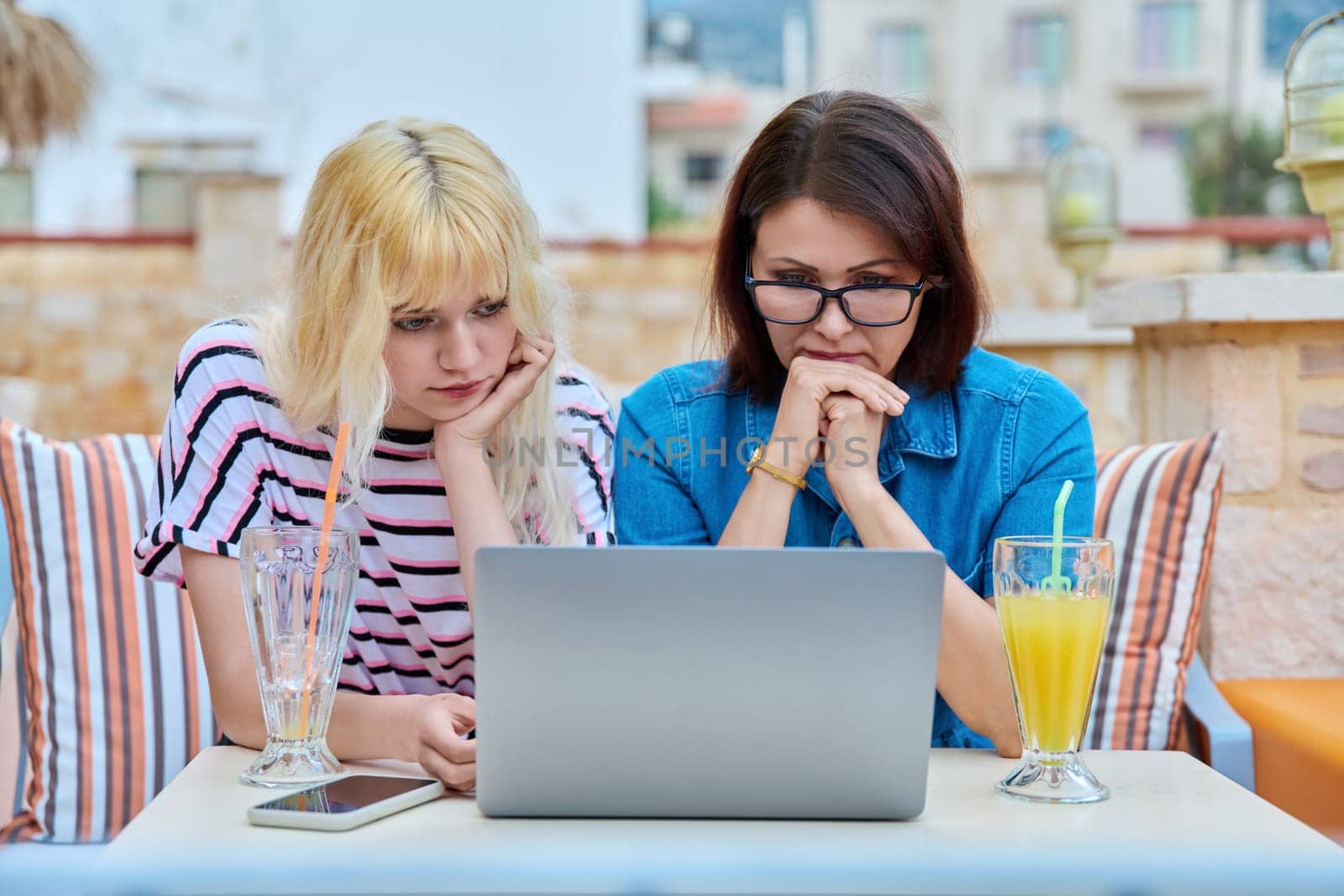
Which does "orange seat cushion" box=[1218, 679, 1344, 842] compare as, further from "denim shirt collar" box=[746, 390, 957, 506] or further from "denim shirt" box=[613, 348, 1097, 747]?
"denim shirt collar" box=[746, 390, 957, 506]

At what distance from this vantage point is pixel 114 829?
191 centimetres

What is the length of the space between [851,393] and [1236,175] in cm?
2370

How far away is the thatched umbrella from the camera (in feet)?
19.2

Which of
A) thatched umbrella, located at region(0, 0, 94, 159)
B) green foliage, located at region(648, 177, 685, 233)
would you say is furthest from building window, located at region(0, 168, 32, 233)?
thatched umbrella, located at region(0, 0, 94, 159)

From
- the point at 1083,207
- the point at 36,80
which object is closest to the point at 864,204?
the point at 1083,207

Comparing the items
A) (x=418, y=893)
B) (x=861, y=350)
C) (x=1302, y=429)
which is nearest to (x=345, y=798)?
(x=418, y=893)

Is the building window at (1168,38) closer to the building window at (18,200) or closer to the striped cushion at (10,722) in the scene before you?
the building window at (18,200)

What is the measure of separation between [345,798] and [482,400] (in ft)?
1.99

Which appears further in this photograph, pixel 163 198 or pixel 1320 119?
pixel 163 198

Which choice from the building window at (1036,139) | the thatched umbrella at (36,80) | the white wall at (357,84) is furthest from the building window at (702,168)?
the thatched umbrella at (36,80)

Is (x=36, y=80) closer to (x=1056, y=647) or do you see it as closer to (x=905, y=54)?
(x=1056, y=647)

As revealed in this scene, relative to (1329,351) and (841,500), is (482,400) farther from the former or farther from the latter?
(1329,351)

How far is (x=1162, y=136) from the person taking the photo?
2500 centimetres

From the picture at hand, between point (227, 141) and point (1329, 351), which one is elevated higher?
point (227, 141)
